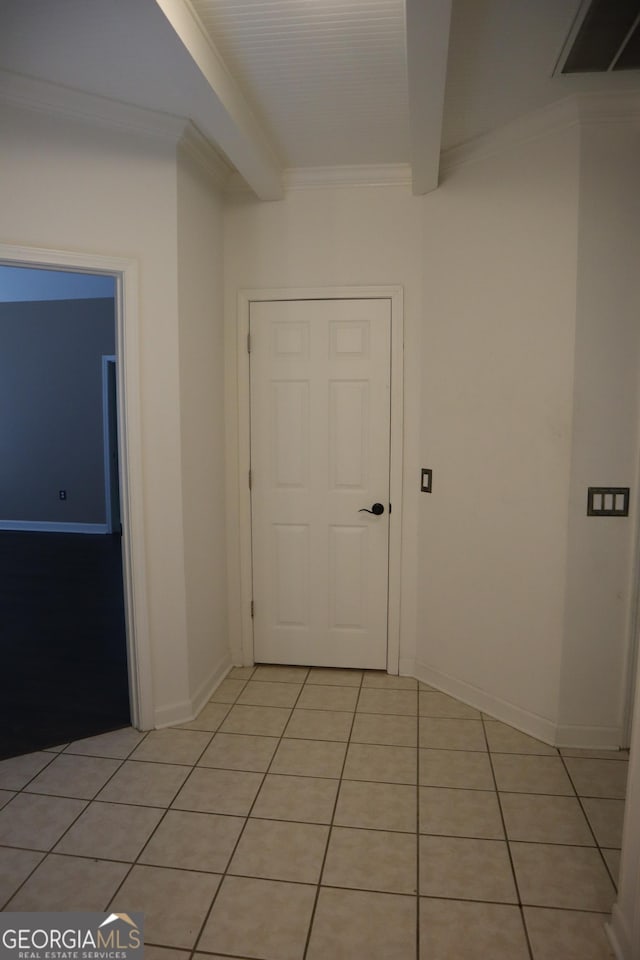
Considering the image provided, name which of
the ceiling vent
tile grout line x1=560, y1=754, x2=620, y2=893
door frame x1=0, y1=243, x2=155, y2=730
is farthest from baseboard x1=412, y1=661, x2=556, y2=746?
the ceiling vent

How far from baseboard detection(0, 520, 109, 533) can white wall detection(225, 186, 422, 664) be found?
181 inches

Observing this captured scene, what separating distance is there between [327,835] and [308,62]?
282 centimetres

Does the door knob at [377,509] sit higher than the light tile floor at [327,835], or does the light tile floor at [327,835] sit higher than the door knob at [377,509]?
the door knob at [377,509]

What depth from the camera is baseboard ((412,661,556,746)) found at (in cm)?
267

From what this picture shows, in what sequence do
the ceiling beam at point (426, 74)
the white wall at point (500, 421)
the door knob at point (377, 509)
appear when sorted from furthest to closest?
the door knob at point (377, 509) → the white wall at point (500, 421) → the ceiling beam at point (426, 74)

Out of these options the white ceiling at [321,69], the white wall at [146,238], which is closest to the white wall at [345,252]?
the white ceiling at [321,69]

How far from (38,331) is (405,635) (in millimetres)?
5977

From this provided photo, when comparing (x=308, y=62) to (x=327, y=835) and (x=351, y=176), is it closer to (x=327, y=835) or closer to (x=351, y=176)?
(x=351, y=176)

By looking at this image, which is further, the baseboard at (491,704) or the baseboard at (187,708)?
the baseboard at (187,708)

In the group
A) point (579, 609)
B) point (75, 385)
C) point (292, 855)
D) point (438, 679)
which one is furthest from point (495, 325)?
point (75, 385)

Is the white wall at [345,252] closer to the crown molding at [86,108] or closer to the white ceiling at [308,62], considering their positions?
the white ceiling at [308,62]

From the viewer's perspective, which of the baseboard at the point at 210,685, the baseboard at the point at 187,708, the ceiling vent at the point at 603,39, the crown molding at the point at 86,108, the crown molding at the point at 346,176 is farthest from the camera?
the crown molding at the point at 346,176

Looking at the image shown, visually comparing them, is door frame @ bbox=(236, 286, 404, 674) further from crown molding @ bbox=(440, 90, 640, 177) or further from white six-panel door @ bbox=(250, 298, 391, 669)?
crown molding @ bbox=(440, 90, 640, 177)

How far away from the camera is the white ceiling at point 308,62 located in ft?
6.01
